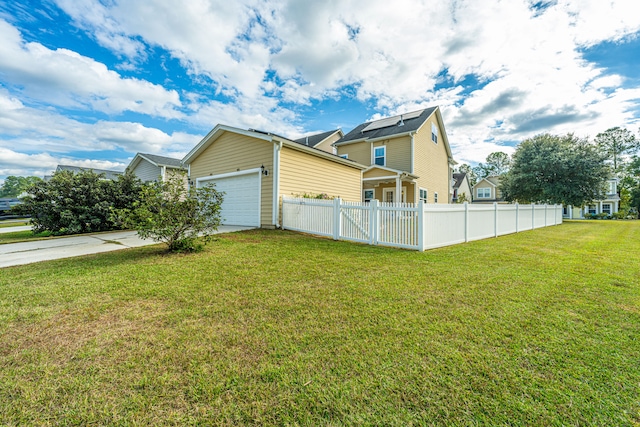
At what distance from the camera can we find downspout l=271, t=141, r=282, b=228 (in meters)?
8.99

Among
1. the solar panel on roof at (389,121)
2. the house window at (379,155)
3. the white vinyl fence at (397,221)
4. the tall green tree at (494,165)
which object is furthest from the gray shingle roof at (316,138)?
the tall green tree at (494,165)

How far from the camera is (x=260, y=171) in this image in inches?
378

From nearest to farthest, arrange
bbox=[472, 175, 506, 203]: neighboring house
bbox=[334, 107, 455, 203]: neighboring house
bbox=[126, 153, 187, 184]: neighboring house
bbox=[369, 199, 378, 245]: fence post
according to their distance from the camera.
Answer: bbox=[369, 199, 378, 245]: fence post < bbox=[334, 107, 455, 203]: neighboring house < bbox=[126, 153, 187, 184]: neighboring house < bbox=[472, 175, 506, 203]: neighboring house

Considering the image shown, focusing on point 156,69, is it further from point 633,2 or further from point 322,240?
point 633,2

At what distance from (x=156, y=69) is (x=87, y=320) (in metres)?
13.1

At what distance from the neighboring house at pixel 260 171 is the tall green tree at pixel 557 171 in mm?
17718

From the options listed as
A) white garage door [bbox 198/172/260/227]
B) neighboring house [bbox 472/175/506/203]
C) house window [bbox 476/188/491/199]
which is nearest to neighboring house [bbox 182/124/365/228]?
white garage door [bbox 198/172/260/227]

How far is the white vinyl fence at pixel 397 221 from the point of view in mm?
6235

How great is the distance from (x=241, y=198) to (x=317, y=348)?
938 cm

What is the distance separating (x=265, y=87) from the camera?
13484 mm

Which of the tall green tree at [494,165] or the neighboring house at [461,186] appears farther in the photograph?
the tall green tree at [494,165]

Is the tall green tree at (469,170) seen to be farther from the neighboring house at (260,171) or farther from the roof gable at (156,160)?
the roof gable at (156,160)

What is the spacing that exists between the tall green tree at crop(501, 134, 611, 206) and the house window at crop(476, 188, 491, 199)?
15.9m

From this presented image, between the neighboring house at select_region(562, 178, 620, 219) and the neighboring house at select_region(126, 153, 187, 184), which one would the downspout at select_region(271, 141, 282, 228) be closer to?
the neighboring house at select_region(126, 153, 187, 184)
